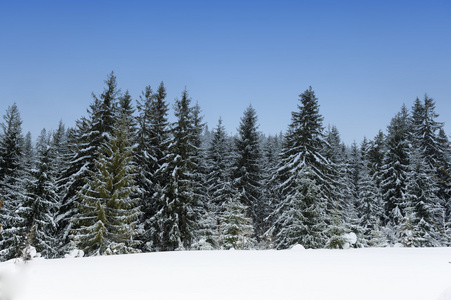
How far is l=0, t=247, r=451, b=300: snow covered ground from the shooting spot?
3266 mm

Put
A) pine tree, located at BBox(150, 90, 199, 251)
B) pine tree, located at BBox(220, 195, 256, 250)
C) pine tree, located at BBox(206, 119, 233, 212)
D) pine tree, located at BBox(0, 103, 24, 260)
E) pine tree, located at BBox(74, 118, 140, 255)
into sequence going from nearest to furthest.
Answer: pine tree, located at BBox(74, 118, 140, 255) → pine tree, located at BBox(220, 195, 256, 250) → pine tree, located at BBox(150, 90, 199, 251) → pine tree, located at BBox(0, 103, 24, 260) → pine tree, located at BBox(206, 119, 233, 212)

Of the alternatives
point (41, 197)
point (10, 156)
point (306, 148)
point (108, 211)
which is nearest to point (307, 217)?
point (306, 148)

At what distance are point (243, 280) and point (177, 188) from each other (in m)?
15.6

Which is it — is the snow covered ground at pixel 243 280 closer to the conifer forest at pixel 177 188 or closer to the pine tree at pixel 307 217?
the conifer forest at pixel 177 188

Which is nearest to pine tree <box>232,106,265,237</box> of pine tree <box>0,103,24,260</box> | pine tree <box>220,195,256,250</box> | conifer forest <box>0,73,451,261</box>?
conifer forest <box>0,73,451,261</box>

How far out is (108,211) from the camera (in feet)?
45.4

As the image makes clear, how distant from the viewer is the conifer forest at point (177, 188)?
1426cm

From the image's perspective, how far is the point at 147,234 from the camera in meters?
19.1

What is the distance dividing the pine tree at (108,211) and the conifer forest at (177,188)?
65mm

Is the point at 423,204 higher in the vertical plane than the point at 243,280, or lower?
higher

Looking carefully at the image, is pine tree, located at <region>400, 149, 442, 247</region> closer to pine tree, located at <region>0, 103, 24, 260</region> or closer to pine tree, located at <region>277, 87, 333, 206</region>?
pine tree, located at <region>277, 87, 333, 206</region>

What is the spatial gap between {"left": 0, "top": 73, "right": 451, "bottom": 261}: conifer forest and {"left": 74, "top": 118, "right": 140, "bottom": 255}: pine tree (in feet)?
0.21

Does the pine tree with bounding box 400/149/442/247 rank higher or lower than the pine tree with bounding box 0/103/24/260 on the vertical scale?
lower

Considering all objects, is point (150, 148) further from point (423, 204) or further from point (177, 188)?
point (423, 204)
